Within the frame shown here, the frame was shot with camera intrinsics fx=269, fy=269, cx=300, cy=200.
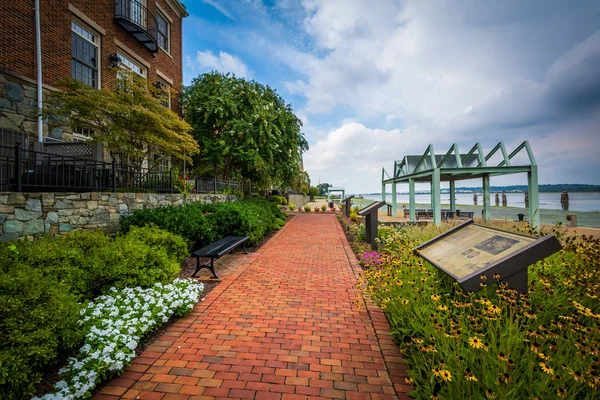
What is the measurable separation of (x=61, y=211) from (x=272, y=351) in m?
5.31

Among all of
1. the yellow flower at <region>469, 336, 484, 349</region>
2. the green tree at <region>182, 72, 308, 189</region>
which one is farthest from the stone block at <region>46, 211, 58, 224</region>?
the green tree at <region>182, 72, 308, 189</region>

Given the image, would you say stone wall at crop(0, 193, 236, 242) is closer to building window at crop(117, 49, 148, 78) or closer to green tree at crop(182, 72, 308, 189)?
green tree at crop(182, 72, 308, 189)

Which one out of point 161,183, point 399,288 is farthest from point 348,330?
point 161,183

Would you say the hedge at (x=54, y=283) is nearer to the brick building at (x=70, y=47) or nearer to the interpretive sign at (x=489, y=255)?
the interpretive sign at (x=489, y=255)

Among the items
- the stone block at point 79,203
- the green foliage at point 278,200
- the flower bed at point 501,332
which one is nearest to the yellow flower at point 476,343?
the flower bed at point 501,332

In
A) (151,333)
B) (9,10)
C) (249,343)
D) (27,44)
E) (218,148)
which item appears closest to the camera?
(249,343)

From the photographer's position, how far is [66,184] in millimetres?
5941

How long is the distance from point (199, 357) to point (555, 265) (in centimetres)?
483

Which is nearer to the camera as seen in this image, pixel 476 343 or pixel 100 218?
pixel 476 343

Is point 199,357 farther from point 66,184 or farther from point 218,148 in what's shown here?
point 218,148

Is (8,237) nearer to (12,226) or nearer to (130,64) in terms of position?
(12,226)

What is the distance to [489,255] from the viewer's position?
282 cm

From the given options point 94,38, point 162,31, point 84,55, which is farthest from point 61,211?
point 162,31

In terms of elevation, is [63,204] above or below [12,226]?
above
